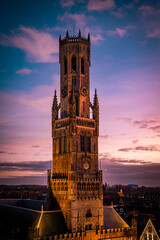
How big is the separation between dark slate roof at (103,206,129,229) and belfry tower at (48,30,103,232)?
6.93 feet

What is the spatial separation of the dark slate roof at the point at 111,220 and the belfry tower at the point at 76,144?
6.93ft

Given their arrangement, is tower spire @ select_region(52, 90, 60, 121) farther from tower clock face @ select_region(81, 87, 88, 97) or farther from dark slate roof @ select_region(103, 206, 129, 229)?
dark slate roof @ select_region(103, 206, 129, 229)

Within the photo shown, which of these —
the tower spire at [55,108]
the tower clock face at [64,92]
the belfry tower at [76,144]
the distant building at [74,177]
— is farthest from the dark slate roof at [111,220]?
the tower clock face at [64,92]

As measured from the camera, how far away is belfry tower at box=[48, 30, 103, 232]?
6756cm

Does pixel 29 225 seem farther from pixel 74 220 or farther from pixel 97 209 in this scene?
pixel 97 209

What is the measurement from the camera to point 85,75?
256 feet

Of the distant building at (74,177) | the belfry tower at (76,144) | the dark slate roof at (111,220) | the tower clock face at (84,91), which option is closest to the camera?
the distant building at (74,177)

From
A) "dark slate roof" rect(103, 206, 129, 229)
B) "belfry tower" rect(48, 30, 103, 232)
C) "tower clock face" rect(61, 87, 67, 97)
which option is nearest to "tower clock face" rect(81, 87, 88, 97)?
"belfry tower" rect(48, 30, 103, 232)

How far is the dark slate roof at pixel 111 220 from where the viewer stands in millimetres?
71488

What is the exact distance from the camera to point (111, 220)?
72500mm

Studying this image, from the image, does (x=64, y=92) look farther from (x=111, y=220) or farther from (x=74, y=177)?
(x=111, y=220)

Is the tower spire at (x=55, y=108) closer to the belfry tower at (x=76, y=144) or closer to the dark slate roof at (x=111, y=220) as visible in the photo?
the belfry tower at (x=76, y=144)

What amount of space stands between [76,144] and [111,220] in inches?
750

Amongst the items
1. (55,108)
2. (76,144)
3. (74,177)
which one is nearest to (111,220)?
(74,177)
